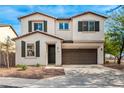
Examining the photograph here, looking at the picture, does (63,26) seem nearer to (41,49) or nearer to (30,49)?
(41,49)

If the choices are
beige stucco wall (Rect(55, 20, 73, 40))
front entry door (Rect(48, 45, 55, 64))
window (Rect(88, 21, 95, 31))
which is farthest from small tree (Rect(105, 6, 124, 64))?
front entry door (Rect(48, 45, 55, 64))

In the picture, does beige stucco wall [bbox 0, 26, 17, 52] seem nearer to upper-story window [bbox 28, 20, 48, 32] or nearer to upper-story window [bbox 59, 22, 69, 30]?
upper-story window [bbox 28, 20, 48, 32]

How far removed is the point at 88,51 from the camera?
76.1ft

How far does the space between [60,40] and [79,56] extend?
197 centimetres

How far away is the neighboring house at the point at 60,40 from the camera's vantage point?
73.7ft

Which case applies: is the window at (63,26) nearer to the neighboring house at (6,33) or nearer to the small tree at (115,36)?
the small tree at (115,36)

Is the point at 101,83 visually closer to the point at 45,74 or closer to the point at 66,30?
the point at 45,74

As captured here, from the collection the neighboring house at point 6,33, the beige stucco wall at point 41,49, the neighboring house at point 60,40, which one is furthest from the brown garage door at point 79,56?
the neighboring house at point 6,33

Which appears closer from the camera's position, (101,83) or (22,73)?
(101,83)

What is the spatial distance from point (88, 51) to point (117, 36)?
2.84 metres

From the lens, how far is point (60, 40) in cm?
2319
